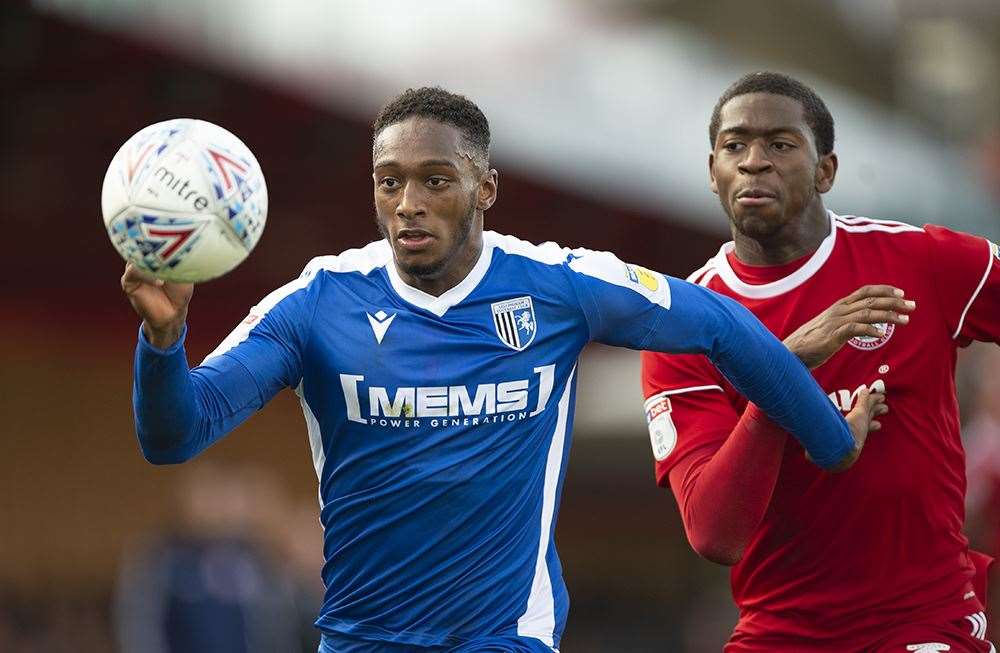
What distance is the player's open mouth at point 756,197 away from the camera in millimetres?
6102

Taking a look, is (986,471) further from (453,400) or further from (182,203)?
(182,203)

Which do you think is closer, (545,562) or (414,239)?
(414,239)

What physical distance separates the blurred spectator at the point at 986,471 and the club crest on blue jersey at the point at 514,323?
6.31 metres

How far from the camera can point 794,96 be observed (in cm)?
625

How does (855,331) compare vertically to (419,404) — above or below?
above

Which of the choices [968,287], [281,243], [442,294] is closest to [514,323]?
[442,294]

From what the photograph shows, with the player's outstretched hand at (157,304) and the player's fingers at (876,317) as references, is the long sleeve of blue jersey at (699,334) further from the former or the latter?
the player's outstretched hand at (157,304)

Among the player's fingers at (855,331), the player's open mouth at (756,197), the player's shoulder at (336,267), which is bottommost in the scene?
the player's fingers at (855,331)

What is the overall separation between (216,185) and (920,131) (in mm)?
31128

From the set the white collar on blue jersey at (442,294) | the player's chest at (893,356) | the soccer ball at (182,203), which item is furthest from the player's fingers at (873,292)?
the soccer ball at (182,203)

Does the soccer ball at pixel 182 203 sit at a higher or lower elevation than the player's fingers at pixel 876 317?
higher

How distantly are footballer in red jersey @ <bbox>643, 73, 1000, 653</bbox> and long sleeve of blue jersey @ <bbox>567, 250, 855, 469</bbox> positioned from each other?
0.50 ft

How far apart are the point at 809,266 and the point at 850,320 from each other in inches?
22.1

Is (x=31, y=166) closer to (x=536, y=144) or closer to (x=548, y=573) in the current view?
(x=536, y=144)
